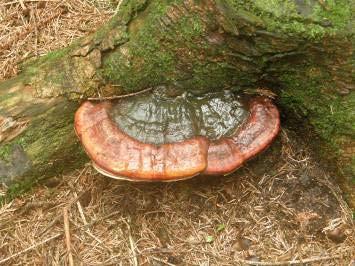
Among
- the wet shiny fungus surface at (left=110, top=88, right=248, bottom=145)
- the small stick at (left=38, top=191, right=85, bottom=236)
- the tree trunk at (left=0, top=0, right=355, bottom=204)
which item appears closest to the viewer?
the tree trunk at (left=0, top=0, right=355, bottom=204)

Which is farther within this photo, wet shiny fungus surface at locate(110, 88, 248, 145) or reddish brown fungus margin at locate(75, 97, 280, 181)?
wet shiny fungus surface at locate(110, 88, 248, 145)

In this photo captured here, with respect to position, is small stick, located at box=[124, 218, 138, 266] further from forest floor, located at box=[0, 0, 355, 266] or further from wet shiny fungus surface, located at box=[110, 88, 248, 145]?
wet shiny fungus surface, located at box=[110, 88, 248, 145]

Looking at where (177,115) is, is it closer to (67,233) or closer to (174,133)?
(174,133)

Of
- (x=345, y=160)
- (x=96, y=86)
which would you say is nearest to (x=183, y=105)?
(x=96, y=86)

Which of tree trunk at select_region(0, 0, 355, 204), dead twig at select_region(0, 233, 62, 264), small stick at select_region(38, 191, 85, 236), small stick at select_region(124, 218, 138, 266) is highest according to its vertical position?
tree trunk at select_region(0, 0, 355, 204)

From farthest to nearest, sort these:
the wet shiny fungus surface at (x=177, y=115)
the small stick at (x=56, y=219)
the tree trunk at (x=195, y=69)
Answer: the small stick at (x=56, y=219) → the wet shiny fungus surface at (x=177, y=115) → the tree trunk at (x=195, y=69)

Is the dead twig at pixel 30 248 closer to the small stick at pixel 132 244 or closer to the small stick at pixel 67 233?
the small stick at pixel 67 233

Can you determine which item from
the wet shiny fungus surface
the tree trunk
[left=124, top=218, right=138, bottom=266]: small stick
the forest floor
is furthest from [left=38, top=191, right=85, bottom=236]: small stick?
the wet shiny fungus surface

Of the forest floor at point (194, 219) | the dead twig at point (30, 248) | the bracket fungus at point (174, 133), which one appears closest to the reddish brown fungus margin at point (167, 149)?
the bracket fungus at point (174, 133)
